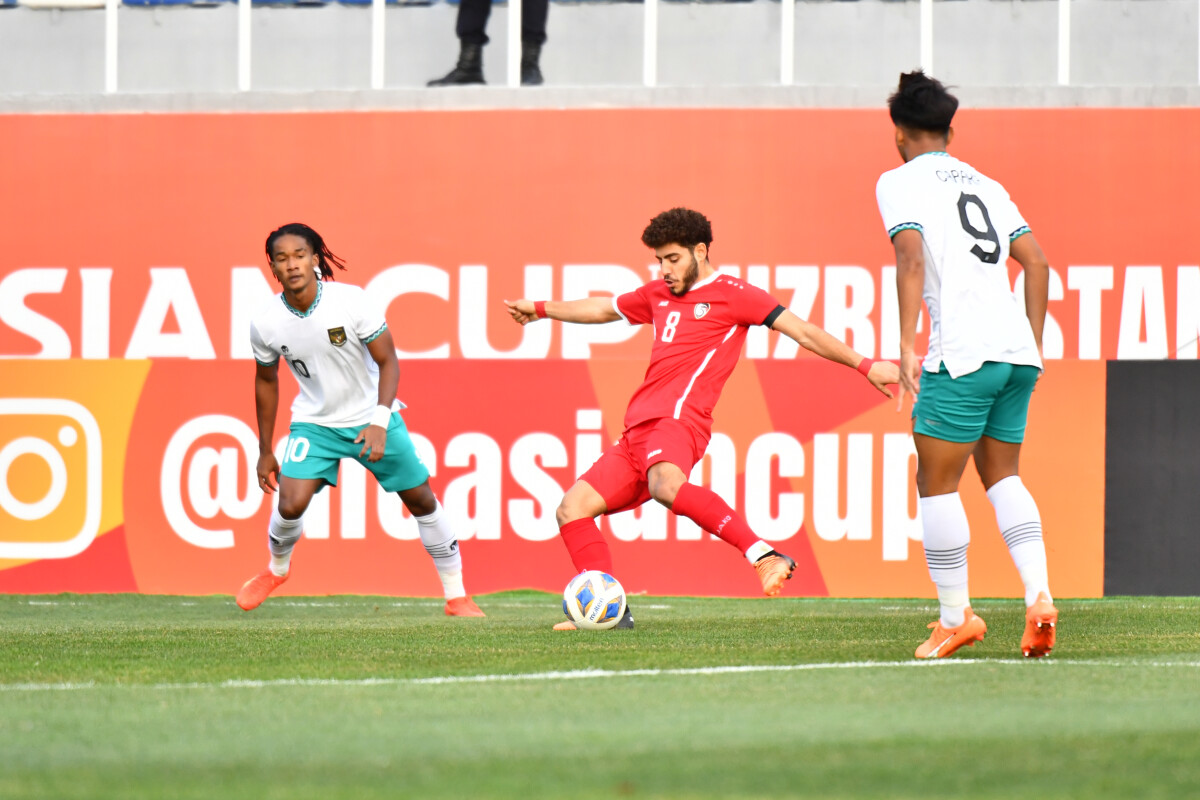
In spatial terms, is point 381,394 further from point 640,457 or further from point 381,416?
point 640,457

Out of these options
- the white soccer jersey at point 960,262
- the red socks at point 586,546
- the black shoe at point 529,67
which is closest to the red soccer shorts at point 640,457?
the red socks at point 586,546

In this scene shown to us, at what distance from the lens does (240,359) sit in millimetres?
11023

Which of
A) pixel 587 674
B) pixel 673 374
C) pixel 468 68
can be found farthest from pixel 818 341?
pixel 468 68

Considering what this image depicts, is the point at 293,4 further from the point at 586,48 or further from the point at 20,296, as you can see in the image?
the point at 20,296

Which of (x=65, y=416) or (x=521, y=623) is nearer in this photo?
(x=521, y=623)

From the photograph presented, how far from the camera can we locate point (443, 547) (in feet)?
26.9

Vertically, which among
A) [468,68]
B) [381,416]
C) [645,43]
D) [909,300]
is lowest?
[381,416]

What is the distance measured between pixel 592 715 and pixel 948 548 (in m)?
1.88

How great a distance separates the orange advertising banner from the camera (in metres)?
10.7

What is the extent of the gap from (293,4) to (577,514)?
23.8 feet

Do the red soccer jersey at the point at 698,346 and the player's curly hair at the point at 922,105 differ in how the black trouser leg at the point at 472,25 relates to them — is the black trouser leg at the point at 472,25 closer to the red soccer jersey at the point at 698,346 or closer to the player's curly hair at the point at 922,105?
the red soccer jersey at the point at 698,346

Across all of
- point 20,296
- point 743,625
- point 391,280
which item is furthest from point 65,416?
point 743,625

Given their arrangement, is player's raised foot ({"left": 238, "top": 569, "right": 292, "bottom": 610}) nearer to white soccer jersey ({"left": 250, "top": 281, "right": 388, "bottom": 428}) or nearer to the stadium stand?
white soccer jersey ({"left": 250, "top": 281, "right": 388, "bottom": 428})

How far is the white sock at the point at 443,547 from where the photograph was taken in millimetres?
A: 8172
